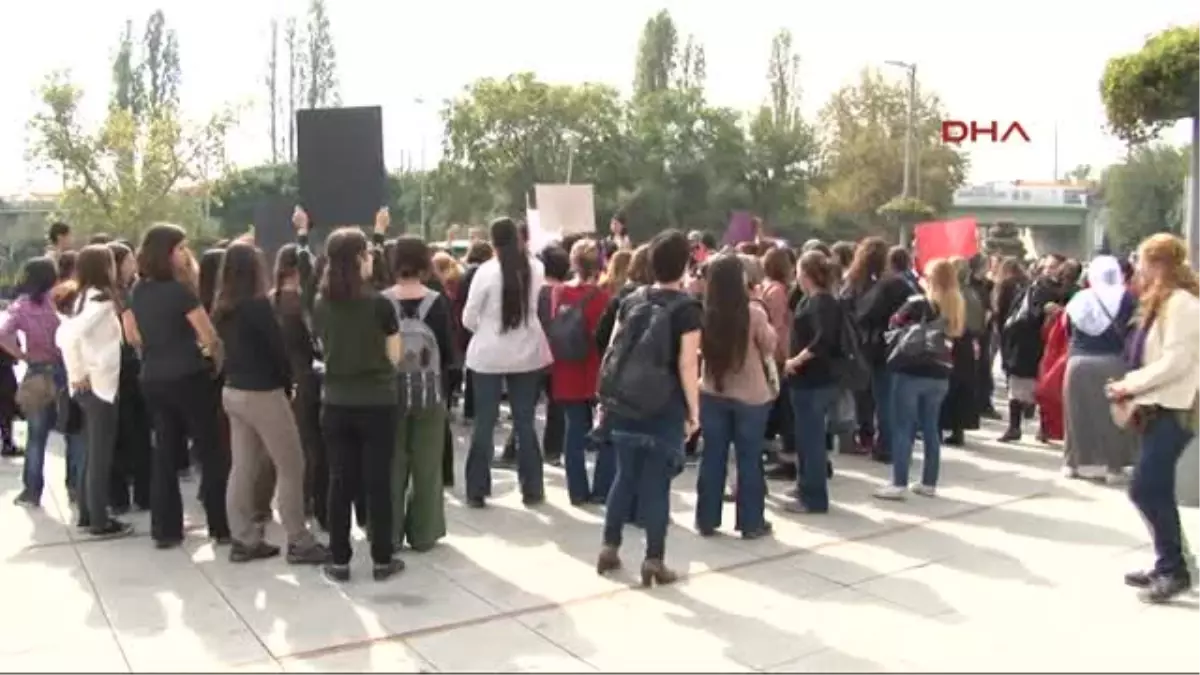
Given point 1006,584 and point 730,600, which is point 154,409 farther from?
point 1006,584

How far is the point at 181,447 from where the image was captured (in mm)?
6715

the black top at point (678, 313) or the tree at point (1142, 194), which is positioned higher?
the tree at point (1142, 194)

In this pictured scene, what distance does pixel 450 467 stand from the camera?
7.31 metres

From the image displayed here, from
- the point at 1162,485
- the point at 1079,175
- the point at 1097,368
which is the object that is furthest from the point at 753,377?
the point at 1079,175

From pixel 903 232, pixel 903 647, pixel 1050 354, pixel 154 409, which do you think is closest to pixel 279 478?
pixel 154 409

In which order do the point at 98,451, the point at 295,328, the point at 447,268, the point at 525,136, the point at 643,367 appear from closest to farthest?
the point at 643,367 → the point at 295,328 → the point at 98,451 → the point at 447,268 → the point at 525,136

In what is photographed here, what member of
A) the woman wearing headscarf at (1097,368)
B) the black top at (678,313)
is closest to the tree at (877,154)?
→ the woman wearing headscarf at (1097,368)

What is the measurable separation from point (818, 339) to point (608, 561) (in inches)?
84.3

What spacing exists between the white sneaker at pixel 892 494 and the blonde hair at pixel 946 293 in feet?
3.63

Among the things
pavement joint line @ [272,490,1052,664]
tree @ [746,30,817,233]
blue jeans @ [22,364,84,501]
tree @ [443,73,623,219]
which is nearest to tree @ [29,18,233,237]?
tree @ [443,73,623,219]

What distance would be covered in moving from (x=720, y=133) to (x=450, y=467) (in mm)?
58703

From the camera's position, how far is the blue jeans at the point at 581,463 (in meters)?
7.72

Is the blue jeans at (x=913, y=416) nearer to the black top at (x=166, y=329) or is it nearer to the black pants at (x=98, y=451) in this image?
the black top at (x=166, y=329)

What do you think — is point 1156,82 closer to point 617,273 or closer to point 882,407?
point 882,407
